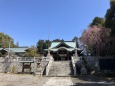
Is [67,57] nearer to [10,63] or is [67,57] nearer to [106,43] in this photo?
[106,43]

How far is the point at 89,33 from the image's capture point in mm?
44031

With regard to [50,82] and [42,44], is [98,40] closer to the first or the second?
[50,82]

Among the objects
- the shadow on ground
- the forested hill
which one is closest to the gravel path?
the shadow on ground

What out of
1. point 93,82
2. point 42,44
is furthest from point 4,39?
point 93,82

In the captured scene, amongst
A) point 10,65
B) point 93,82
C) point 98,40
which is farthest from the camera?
point 98,40

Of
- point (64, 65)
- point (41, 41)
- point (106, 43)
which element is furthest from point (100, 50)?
point (41, 41)

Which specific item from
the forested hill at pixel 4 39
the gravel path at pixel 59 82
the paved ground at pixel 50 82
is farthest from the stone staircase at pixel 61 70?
the forested hill at pixel 4 39

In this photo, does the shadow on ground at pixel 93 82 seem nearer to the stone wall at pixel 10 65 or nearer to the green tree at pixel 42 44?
the stone wall at pixel 10 65

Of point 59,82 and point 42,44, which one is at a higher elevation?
point 42,44

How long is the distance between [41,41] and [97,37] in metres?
34.8

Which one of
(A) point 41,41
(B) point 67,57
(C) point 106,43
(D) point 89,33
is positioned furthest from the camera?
(A) point 41,41

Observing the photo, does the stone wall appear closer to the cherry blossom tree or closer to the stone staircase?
the stone staircase

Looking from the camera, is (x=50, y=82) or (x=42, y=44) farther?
(x=42, y=44)

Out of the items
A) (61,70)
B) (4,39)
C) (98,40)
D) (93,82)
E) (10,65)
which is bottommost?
(93,82)
